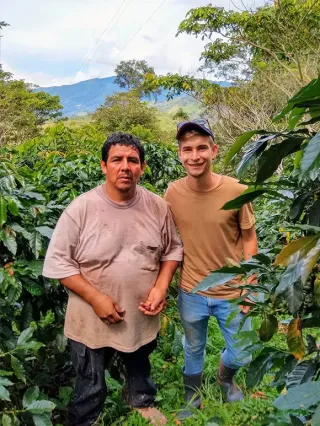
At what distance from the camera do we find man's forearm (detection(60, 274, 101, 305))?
6.13 feet

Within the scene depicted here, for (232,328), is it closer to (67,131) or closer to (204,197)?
(204,197)

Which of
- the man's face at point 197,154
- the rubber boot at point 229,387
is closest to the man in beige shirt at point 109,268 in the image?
the man's face at point 197,154

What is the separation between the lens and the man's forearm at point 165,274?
203 centimetres

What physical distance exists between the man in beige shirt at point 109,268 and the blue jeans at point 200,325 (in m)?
0.25

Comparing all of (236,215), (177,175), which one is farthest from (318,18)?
(236,215)

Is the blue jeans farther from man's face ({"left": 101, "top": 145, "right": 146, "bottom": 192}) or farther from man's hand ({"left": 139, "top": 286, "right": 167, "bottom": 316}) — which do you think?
man's face ({"left": 101, "top": 145, "right": 146, "bottom": 192})

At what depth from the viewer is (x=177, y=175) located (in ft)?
19.1

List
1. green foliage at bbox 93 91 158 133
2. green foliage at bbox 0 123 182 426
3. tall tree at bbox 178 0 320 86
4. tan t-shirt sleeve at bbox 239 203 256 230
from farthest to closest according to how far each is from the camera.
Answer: green foliage at bbox 93 91 158 133
tall tree at bbox 178 0 320 86
tan t-shirt sleeve at bbox 239 203 256 230
green foliage at bbox 0 123 182 426

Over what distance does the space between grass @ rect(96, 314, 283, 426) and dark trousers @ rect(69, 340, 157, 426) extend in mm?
92

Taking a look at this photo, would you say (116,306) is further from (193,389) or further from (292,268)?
(292,268)

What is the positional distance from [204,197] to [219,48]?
12.0 metres

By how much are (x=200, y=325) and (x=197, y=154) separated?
35.4 inches

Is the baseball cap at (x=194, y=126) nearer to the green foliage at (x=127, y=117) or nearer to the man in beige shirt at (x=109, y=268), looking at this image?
the man in beige shirt at (x=109, y=268)

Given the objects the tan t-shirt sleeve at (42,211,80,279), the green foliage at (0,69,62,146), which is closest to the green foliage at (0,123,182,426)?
the tan t-shirt sleeve at (42,211,80,279)
